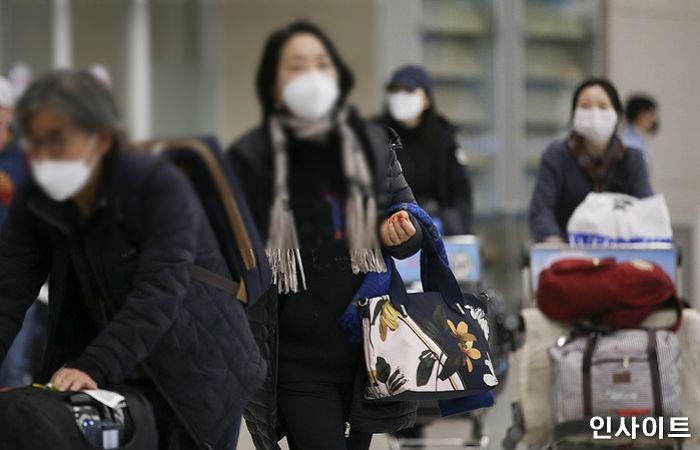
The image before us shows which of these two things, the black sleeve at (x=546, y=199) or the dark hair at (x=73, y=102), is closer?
the dark hair at (x=73, y=102)

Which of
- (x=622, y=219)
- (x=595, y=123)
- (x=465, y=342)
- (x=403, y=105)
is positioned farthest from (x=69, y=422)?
(x=622, y=219)

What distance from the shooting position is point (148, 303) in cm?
342

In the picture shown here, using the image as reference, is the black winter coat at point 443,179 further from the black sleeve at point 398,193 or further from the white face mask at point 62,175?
the white face mask at point 62,175

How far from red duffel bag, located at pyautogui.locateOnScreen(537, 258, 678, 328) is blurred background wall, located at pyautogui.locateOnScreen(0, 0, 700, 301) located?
1.07 metres

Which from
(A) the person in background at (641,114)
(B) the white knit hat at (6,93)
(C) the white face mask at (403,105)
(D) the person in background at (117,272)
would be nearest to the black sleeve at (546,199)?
(C) the white face mask at (403,105)

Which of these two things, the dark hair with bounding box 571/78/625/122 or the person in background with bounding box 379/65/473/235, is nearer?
the dark hair with bounding box 571/78/625/122

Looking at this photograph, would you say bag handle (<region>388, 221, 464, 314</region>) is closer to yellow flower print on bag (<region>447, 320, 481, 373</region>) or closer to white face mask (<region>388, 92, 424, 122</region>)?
yellow flower print on bag (<region>447, 320, 481, 373</region>)

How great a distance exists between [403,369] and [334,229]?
36.2 inches

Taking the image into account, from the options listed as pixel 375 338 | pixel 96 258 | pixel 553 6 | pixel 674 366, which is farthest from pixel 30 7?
pixel 553 6

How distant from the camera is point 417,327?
4.19 metres

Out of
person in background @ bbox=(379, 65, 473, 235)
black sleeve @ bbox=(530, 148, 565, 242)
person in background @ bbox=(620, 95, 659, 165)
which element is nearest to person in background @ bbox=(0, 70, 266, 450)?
person in background @ bbox=(379, 65, 473, 235)

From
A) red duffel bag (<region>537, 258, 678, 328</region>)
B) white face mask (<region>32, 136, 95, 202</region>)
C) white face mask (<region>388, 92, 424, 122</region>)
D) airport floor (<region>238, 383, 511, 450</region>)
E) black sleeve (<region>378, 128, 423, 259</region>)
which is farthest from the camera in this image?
airport floor (<region>238, 383, 511, 450</region>)

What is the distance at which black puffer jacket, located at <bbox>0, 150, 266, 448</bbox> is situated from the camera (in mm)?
3221

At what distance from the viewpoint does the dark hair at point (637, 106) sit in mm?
10602
